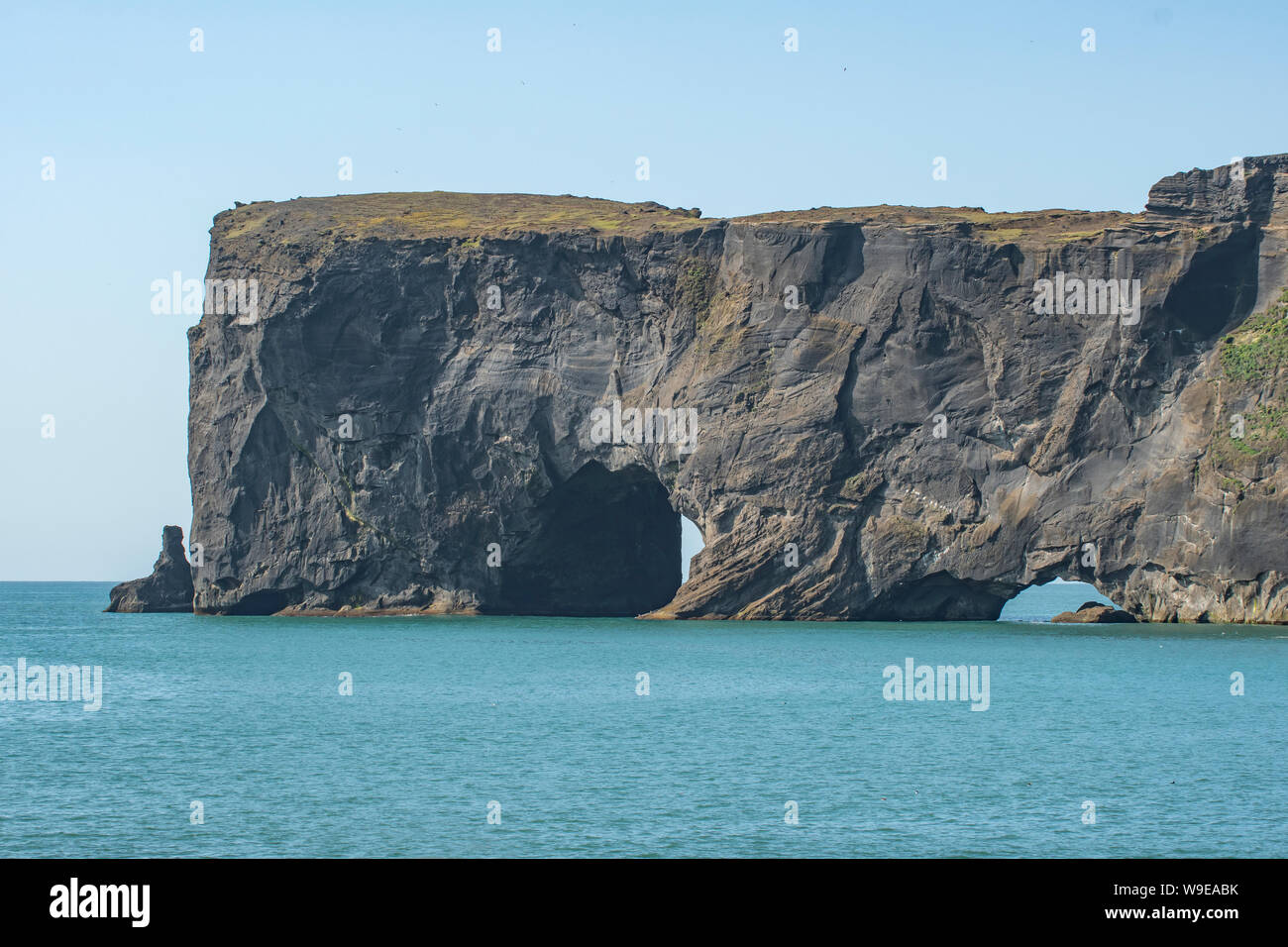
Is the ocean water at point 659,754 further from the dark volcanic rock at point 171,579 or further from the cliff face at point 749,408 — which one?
the dark volcanic rock at point 171,579

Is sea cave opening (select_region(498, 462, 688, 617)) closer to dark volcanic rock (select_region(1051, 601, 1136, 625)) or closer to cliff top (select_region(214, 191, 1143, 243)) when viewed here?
cliff top (select_region(214, 191, 1143, 243))

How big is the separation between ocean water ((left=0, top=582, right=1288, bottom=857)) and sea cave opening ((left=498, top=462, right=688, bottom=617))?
73.6 ft

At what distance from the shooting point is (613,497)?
8419 cm

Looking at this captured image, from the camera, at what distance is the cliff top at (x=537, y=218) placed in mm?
75125

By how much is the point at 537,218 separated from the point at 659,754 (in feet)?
187

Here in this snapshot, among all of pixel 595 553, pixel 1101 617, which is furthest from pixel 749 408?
pixel 1101 617

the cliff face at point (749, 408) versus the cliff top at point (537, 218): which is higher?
the cliff top at point (537, 218)

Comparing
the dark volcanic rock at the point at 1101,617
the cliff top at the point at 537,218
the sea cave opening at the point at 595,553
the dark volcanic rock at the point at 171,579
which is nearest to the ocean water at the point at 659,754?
the dark volcanic rock at the point at 1101,617

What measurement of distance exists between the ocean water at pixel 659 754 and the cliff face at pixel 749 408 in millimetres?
11971

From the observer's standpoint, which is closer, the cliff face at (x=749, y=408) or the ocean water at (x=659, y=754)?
the ocean water at (x=659, y=754)

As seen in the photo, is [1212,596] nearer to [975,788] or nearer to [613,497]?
[613,497]

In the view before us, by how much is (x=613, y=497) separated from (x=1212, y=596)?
3237cm

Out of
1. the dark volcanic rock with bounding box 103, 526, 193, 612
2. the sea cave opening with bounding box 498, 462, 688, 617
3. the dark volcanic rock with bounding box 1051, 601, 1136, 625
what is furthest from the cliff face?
the dark volcanic rock with bounding box 103, 526, 193, 612
